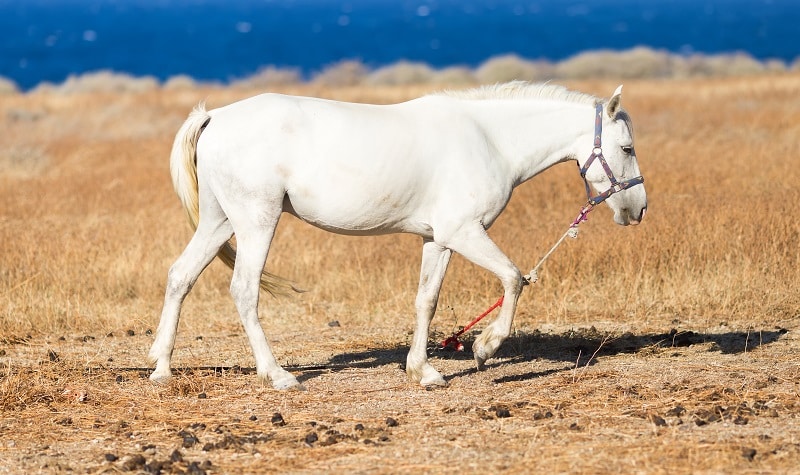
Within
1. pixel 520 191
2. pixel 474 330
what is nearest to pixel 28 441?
pixel 474 330

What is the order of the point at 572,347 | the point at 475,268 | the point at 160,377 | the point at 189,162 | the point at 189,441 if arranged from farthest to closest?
the point at 475,268 → the point at 572,347 → the point at 189,162 → the point at 160,377 → the point at 189,441

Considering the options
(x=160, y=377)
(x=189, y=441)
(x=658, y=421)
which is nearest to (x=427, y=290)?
(x=160, y=377)

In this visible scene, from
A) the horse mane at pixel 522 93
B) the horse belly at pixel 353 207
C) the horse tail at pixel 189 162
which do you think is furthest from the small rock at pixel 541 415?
the horse mane at pixel 522 93

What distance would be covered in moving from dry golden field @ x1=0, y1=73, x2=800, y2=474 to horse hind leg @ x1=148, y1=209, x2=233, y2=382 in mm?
226

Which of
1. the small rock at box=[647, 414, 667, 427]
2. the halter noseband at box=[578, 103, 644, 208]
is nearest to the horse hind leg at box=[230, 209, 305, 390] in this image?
the halter noseband at box=[578, 103, 644, 208]

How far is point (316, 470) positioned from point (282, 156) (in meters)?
2.41

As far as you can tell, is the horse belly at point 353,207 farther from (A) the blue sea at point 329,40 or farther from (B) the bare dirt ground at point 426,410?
(A) the blue sea at point 329,40

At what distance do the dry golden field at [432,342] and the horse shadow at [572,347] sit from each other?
3 centimetres

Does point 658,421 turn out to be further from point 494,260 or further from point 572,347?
point 572,347

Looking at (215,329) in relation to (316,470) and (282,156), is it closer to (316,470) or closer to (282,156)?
(282,156)

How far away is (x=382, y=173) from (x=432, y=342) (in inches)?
83.5

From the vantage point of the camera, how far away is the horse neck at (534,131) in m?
7.55

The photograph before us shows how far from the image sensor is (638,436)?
230 inches

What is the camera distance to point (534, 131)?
7586mm
